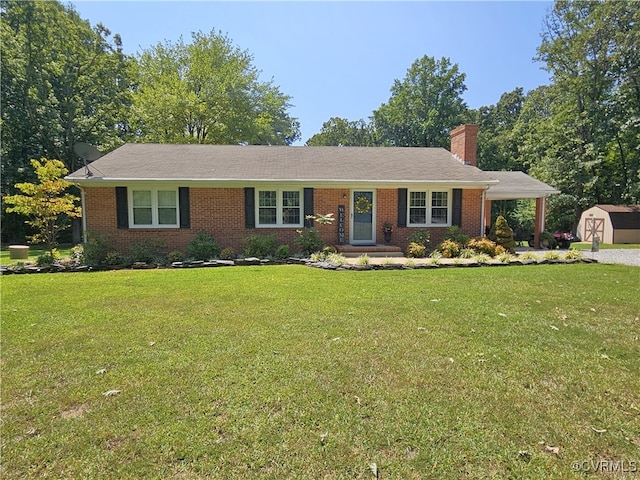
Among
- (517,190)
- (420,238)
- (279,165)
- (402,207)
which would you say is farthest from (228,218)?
(517,190)

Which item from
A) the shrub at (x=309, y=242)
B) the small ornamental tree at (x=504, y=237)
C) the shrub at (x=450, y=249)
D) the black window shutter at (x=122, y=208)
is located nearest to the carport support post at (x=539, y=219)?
the small ornamental tree at (x=504, y=237)

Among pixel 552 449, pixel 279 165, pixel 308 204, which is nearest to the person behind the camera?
pixel 552 449

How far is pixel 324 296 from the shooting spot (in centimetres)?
626

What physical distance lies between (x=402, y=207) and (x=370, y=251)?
87.7 inches

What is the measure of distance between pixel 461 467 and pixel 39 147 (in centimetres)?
2629

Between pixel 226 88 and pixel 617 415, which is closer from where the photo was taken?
pixel 617 415

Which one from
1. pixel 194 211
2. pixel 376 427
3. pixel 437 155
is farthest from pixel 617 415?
pixel 437 155

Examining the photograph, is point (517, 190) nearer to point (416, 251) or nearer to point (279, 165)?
point (416, 251)

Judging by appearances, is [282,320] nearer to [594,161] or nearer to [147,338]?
[147,338]

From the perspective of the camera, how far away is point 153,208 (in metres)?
11.9

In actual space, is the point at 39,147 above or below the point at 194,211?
above

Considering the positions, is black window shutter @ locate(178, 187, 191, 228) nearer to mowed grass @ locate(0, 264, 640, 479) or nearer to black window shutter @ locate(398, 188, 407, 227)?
mowed grass @ locate(0, 264, 640, 479)

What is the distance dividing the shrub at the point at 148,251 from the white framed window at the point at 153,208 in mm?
674

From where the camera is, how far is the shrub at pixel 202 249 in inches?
440
